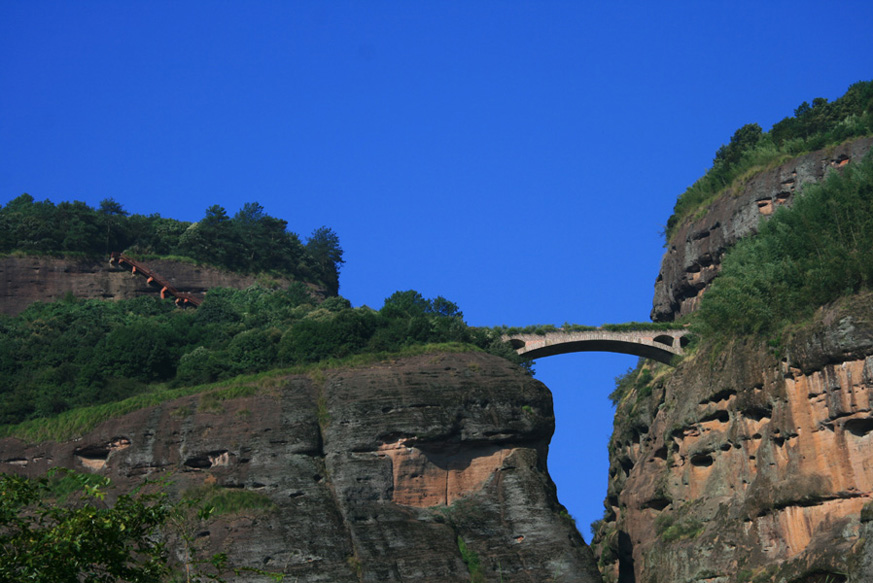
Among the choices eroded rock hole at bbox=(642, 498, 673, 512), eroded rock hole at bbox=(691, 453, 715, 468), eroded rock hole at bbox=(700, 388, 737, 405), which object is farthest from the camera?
eroded rock hole at bbox=(642, 498, 673, 512)

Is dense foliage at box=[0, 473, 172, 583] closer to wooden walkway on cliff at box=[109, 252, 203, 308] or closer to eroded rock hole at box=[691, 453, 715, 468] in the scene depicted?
eroded rock hole at box=[691, 453, 715, 468]

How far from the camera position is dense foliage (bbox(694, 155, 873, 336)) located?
7138 cm

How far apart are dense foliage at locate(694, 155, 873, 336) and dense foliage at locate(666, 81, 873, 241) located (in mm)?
12997

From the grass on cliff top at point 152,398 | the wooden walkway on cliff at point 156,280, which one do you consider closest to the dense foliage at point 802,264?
the grass on cliff top at point 152,398

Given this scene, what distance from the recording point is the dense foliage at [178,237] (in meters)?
107

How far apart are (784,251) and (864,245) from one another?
6.45m

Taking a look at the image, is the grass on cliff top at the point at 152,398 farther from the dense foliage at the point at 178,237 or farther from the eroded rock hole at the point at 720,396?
the dense foliage at the point at 178,237

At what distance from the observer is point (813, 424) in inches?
2630

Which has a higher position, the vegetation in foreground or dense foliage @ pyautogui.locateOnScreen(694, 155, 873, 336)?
dense foliage @ pyautogui.locateOnScreen(694, 155, 873, 336)

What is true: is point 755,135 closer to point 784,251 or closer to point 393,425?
point 784,251

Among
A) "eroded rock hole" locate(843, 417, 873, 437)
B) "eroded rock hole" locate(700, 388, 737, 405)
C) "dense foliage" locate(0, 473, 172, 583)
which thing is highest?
"eroded rock hole" locate(700, 388, 737, 405)

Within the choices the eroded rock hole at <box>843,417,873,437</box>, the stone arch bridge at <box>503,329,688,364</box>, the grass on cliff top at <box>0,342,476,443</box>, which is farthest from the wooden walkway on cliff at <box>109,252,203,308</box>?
the eroded rock hole at <box>843,417,873,437</box>

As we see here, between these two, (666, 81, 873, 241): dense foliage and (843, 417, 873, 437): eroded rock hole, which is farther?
(666, 81, 873, 241): dense foliage

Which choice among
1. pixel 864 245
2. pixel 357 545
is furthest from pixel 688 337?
pixel 357 545
